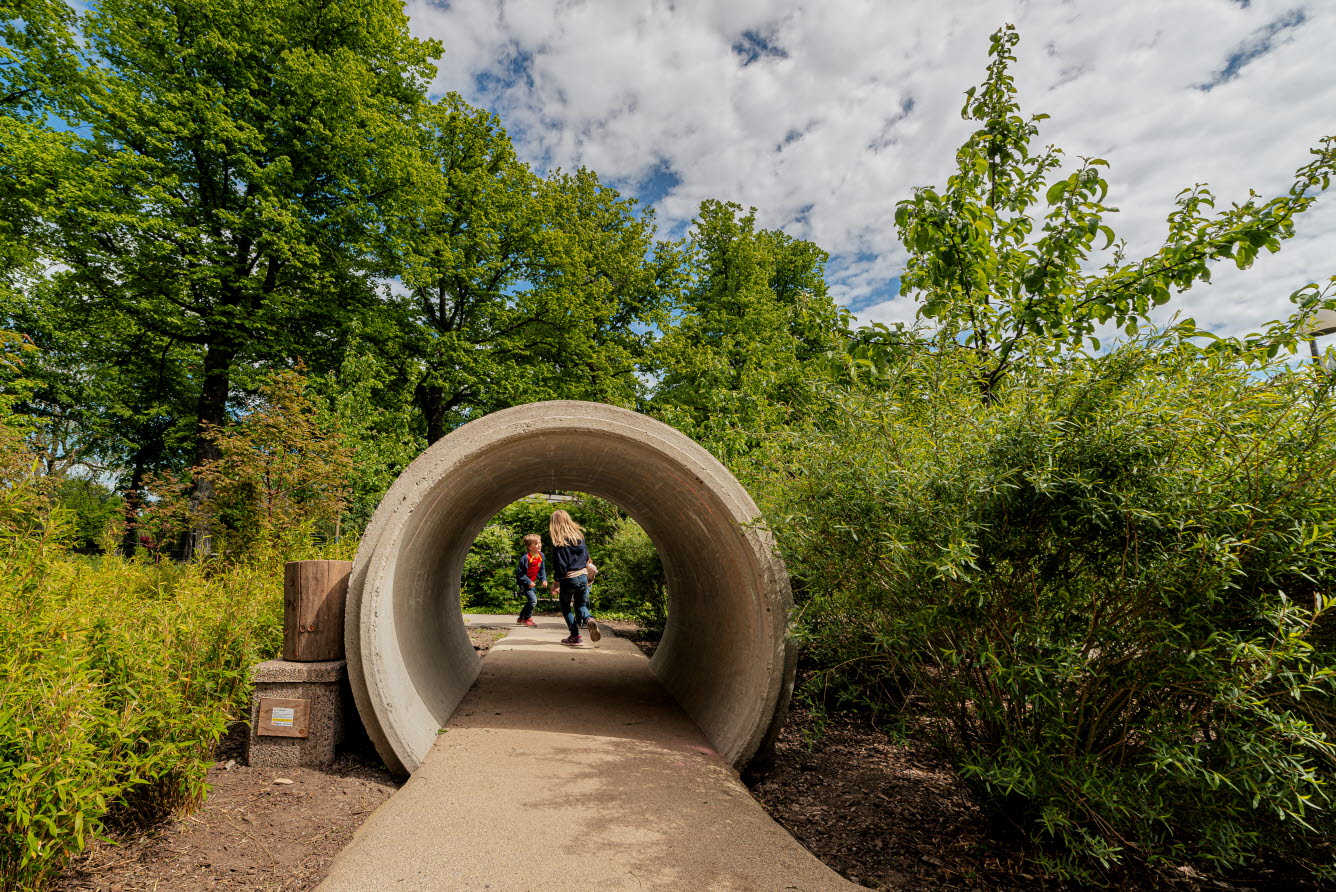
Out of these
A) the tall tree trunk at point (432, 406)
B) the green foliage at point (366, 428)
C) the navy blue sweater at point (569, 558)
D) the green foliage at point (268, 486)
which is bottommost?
the navy blue sweater at point (569, 558)

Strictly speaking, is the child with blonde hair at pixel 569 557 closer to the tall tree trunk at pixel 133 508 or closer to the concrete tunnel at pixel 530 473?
the concrete tunnel at pixel 530 473

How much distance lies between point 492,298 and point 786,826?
17128mm

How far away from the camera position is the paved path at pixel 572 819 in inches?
131

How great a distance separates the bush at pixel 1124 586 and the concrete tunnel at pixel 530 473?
52.4 inches

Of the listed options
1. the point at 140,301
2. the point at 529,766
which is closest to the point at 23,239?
the point at 140,301

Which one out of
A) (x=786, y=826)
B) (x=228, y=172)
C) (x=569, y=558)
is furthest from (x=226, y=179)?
(x=786, y=826)

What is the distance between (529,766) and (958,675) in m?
3.02

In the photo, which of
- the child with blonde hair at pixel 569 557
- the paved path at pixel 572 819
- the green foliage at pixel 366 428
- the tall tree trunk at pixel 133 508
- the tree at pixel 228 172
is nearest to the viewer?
the paved path at pixel 572 819

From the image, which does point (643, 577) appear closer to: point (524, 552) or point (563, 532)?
point (563, 532)

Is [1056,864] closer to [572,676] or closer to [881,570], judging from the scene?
[881,570]

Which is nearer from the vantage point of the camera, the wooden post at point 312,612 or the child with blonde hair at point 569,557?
the wooden post at point 312,612

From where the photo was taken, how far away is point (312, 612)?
16.4ft

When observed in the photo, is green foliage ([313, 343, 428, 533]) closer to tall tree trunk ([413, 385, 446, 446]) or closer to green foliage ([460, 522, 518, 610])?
tall tree trunk ([413, 385, 446, 446])

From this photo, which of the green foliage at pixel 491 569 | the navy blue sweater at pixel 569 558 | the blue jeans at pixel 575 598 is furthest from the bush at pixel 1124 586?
the green foliage at pixel 491 569
